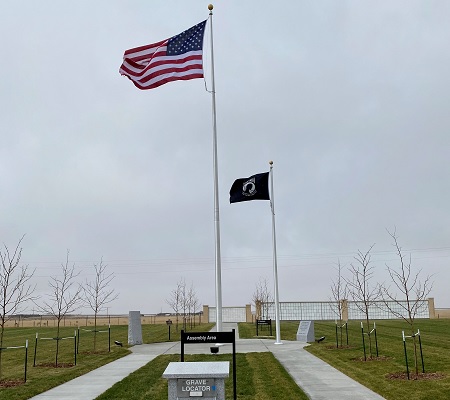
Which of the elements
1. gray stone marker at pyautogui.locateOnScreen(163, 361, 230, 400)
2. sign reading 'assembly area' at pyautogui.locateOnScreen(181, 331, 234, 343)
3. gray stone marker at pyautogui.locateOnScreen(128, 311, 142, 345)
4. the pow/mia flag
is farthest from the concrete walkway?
the pow/mia flag

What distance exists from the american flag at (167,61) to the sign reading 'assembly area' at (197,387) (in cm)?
1090

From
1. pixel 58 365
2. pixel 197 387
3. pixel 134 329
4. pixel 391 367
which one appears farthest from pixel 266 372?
pixel 134 329

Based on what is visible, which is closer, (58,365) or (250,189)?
(58,365)

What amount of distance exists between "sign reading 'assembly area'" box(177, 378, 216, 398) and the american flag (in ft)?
35.8

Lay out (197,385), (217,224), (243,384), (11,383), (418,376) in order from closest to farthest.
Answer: (197,385) < (243,384) < (418,376) < (11,383) < (217,224)

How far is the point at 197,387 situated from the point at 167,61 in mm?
11591

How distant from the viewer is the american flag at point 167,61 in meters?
16.0

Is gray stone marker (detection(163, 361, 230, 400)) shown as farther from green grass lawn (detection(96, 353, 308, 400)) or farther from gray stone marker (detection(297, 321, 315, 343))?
gray stone marker (detection(297, 321, 315, 343))

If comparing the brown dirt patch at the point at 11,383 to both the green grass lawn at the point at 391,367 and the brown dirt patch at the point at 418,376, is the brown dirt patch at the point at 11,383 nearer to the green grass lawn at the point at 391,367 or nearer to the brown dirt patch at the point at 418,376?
the green grass lawn at the point at 391,367

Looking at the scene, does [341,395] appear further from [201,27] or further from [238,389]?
[201,27]

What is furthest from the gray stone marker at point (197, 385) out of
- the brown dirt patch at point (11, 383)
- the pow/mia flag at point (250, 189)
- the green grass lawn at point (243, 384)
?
the pow/mia flag at point (250, 189)

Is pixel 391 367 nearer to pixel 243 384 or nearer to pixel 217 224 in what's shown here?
pixel 243 384

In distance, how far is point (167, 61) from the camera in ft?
53.0

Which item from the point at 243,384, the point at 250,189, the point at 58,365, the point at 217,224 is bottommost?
the point at 243,384
